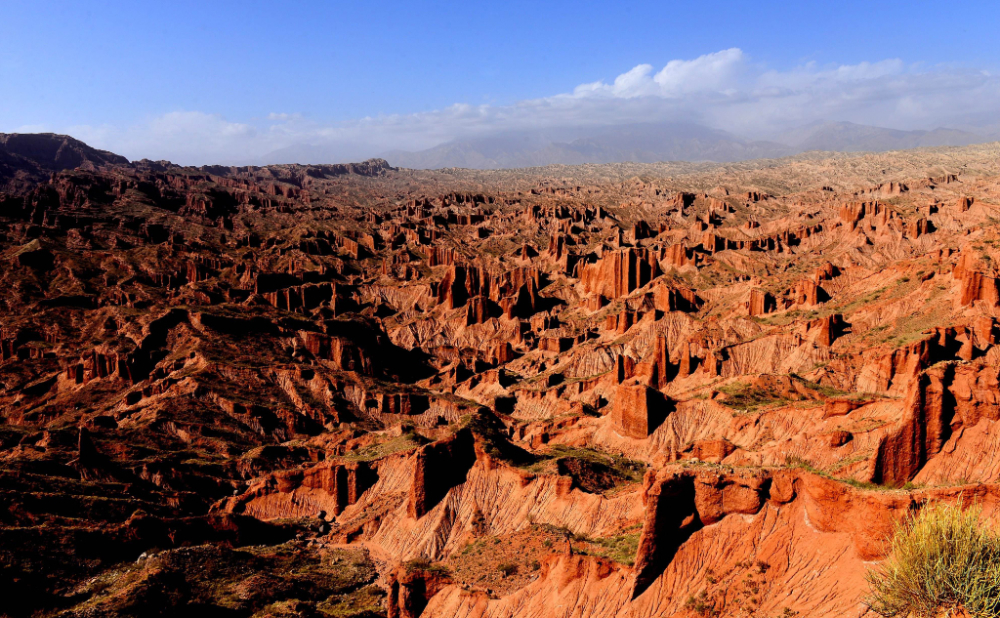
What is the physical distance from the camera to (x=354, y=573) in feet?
127

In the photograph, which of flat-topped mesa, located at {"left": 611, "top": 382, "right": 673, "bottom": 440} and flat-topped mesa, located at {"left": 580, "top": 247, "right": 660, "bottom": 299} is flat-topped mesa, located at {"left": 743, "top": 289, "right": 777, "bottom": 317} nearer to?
flat-topped mesa, located at {"left": 580, "top": 247, "right": 660, "bottom": 299}

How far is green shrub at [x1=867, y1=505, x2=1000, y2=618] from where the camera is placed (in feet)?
55.7

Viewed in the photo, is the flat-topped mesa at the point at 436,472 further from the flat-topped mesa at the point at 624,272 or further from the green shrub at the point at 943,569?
the flat-topped mesa at the point at 624,272

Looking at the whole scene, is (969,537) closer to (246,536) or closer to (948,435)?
(948,435)

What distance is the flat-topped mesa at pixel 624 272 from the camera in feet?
347

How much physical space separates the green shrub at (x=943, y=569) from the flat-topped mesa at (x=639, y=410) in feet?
120

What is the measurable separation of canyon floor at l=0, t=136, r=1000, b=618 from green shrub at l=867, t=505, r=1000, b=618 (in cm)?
172

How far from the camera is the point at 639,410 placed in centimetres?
5569

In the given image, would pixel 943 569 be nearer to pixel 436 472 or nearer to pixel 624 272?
pixel 436 472

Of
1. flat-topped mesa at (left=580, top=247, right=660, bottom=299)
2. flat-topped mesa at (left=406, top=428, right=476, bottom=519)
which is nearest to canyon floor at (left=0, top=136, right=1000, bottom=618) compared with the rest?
flat-topped mesa at (left=406, top=428, right=476, bottom=519)

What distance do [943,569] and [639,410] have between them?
3832 centimetres

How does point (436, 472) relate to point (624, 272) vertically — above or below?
below

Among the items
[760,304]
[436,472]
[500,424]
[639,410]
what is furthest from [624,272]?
[436,472]

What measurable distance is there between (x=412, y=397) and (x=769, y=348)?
122 ft
